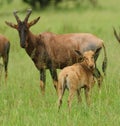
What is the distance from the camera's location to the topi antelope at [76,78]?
8.02 meters

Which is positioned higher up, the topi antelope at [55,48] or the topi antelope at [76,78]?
the topi antelope at [76,78]

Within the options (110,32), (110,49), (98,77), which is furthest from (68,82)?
(110,32)

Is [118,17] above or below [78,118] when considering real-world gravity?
below

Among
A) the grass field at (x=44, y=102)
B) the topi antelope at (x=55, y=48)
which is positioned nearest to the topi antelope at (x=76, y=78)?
the grass field at (x=44, y=102)

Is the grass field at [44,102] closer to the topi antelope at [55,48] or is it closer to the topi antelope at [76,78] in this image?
the topi antelope at [76,78]

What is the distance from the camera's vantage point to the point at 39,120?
290 inches

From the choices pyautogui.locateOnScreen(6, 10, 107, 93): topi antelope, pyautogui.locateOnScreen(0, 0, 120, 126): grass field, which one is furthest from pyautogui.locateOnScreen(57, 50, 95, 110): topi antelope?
pyautogui.locateOnScreen(6, 10, 107, 93): topi antelope

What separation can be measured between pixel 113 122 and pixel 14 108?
179 cm

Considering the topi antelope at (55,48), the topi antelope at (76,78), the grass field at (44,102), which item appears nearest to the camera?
the grass field at (44,102)

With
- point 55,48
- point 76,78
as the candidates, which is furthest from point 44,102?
point 55,48

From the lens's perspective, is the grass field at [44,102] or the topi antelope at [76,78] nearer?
the grass field at [44,102]

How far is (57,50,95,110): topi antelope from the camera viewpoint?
8.02 m

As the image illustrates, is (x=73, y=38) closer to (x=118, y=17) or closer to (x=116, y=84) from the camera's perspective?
(x=116, y=84)

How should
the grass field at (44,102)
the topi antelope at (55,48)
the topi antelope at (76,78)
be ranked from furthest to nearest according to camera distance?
the topi antelope at (55,48)
the topi antelope at (76,78)
the grass field at (44,102)
